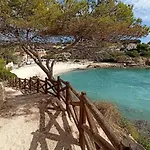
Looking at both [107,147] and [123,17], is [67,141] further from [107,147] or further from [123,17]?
[123,17]

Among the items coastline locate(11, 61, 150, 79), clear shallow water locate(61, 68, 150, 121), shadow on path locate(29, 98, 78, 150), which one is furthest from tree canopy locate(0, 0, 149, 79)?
coastline locate(11, 61, 150, 79)

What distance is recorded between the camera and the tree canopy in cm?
779

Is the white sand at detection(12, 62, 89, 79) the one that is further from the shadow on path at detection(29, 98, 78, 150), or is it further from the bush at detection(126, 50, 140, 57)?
the shadow on path at detection(29, 98, 78, 150)

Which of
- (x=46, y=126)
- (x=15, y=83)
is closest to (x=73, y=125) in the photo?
(x=46, y=126)

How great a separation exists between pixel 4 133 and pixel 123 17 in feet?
17.5

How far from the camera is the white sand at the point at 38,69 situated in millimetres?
31545

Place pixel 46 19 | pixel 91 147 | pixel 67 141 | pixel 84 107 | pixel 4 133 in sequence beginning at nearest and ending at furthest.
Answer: pixel 91 147 → pixel 84 107 → pixel 67 141 → pixel 4 133 → pixel 46 19

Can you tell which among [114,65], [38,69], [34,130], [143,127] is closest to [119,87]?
[38,69]

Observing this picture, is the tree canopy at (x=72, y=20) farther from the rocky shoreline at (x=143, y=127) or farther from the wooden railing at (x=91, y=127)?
the rocky shoreline at (x=143, y=127)

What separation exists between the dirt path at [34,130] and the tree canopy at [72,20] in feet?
8.44

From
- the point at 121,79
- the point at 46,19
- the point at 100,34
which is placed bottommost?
the point at 121,79

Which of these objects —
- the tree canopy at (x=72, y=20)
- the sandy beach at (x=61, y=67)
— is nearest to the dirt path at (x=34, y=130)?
the tree canopy at (x=72, y=20)

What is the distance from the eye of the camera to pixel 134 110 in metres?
16.9

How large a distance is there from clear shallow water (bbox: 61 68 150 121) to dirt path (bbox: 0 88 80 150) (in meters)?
8.42
